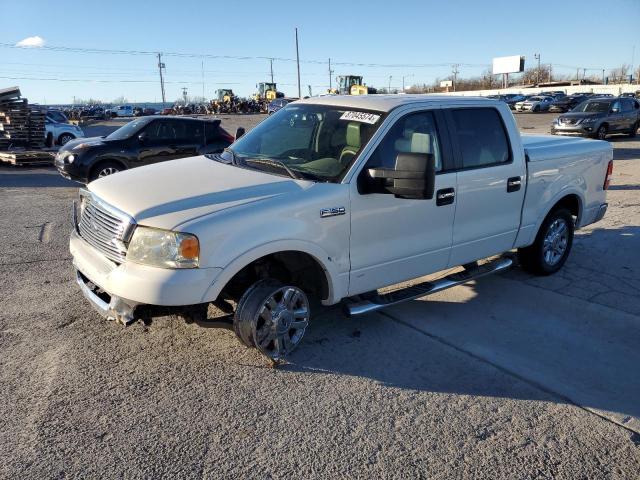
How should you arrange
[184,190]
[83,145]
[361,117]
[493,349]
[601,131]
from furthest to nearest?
[601,131] → [83,145] → [361,117] → [493,349] → [184,190]

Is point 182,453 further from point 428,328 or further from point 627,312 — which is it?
point 627,312

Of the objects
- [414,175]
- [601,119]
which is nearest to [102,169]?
[414,175]

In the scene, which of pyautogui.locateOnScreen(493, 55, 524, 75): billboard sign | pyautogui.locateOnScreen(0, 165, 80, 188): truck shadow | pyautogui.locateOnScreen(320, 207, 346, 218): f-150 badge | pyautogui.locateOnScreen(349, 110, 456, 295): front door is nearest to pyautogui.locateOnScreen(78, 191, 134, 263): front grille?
pyautogui.locateOnScreen(320, 207, 346, 218): f-150 badge

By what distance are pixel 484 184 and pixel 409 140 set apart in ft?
3.05

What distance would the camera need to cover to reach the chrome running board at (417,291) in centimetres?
421

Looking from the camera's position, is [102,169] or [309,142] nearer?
[309,142]

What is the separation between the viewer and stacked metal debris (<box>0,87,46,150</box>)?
1828 cm

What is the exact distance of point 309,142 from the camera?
449cm

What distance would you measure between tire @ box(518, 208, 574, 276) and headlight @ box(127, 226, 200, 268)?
12.9 ft

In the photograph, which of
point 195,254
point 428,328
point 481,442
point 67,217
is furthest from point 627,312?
point 67,217

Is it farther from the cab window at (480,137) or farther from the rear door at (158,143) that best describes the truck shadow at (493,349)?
the rear door at (158,143)

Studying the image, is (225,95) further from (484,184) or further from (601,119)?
(484,184)

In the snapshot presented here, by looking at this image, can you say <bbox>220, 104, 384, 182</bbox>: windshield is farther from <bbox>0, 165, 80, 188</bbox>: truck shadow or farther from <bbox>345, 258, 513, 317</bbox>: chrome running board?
<bbox>0, 165, 80, 188</bbox>: truck shadow

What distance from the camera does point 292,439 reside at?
10.1 ft
